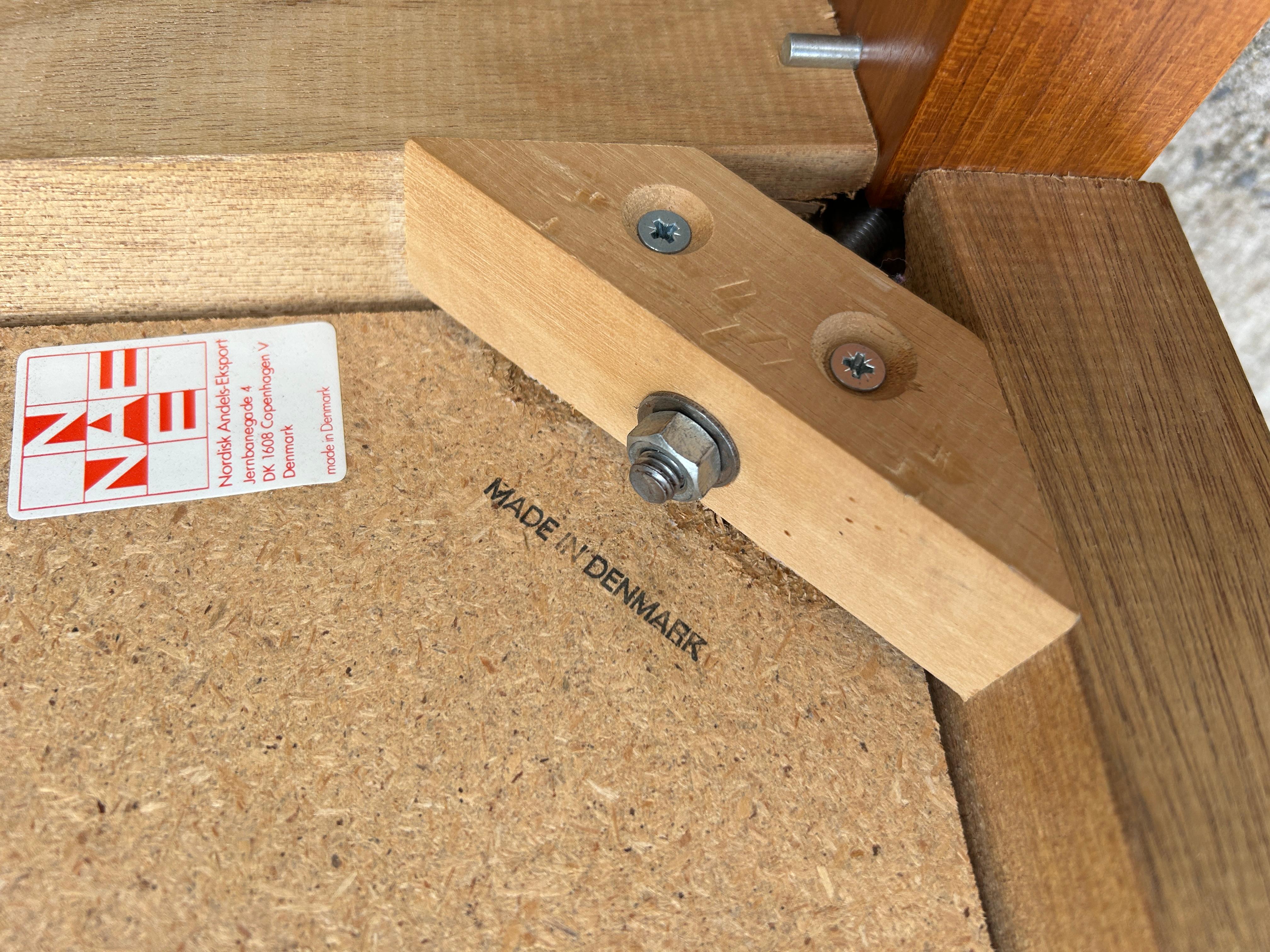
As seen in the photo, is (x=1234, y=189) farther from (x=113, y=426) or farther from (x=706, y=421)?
(x=113, y=426)

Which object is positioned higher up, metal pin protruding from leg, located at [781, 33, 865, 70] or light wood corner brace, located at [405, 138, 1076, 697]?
metal pin protruding from leg, located at [781, 33, 865, 70]

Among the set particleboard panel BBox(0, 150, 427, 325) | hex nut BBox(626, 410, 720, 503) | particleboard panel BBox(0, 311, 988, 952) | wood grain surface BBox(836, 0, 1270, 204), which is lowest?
particleboard panel BBox(0, 311, 988, 952)

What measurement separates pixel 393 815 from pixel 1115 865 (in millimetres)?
422

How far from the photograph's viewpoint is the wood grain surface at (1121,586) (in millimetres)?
438

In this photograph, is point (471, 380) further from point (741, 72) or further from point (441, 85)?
point (741, 72)

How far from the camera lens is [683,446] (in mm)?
526

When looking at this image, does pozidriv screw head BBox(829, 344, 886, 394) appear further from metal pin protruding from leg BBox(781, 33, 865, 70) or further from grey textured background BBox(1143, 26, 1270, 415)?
grey textured background BBox(1143, 26, 1270, 415)

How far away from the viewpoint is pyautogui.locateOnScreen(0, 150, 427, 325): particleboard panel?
1.91 ft

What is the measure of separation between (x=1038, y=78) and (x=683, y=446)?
1.16ft

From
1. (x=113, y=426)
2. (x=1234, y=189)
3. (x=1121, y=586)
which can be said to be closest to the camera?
(x=1121, y=586)

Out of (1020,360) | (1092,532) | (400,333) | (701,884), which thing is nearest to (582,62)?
(400,333)

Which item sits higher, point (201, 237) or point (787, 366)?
point (787, 366)

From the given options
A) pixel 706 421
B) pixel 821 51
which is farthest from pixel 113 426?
pixel 821 51

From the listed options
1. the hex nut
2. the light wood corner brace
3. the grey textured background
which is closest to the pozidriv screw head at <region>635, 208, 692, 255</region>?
the light wood corner brace
